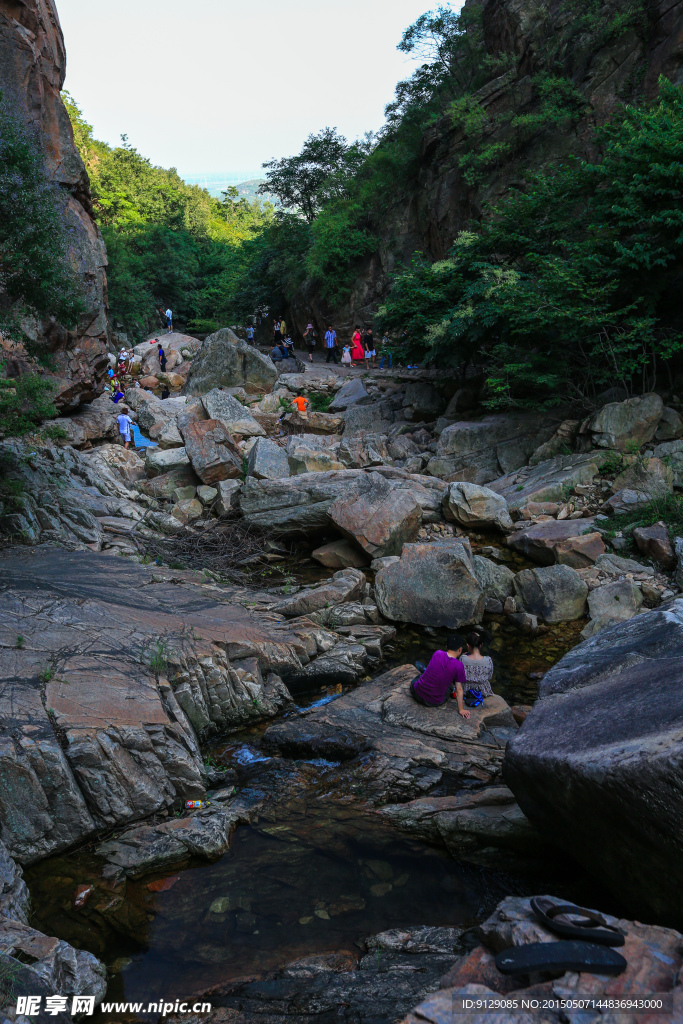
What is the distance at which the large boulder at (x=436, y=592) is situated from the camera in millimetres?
9078

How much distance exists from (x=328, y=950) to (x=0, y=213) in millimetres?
9291

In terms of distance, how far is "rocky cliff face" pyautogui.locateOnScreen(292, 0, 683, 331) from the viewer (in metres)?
17.6

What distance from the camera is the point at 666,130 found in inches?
483

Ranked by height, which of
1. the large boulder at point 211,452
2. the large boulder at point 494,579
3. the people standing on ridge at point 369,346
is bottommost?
the large boulder at point 494,579

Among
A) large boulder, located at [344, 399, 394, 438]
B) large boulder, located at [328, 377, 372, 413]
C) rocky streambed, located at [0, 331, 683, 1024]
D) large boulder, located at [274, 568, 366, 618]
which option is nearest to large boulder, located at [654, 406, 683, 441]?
rocky streambed, located at [0, 331, 683, 1024]

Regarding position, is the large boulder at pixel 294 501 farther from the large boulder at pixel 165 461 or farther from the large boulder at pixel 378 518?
the large boulder at pixel 165 461

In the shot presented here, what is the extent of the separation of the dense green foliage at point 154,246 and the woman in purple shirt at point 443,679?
29.8 metres

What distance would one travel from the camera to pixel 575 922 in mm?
2797

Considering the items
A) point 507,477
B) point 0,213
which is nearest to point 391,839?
point 0,213

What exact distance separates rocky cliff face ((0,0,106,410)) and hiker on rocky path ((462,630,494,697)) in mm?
9426

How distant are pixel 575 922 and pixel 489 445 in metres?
13.9

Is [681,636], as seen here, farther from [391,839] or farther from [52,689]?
[52,689]

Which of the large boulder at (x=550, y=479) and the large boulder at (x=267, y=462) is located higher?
the large boulder at (x=267, y=462)

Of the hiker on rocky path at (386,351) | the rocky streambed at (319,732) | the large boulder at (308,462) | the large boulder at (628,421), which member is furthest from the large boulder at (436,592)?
the hiker on rocky path at (386,351)
